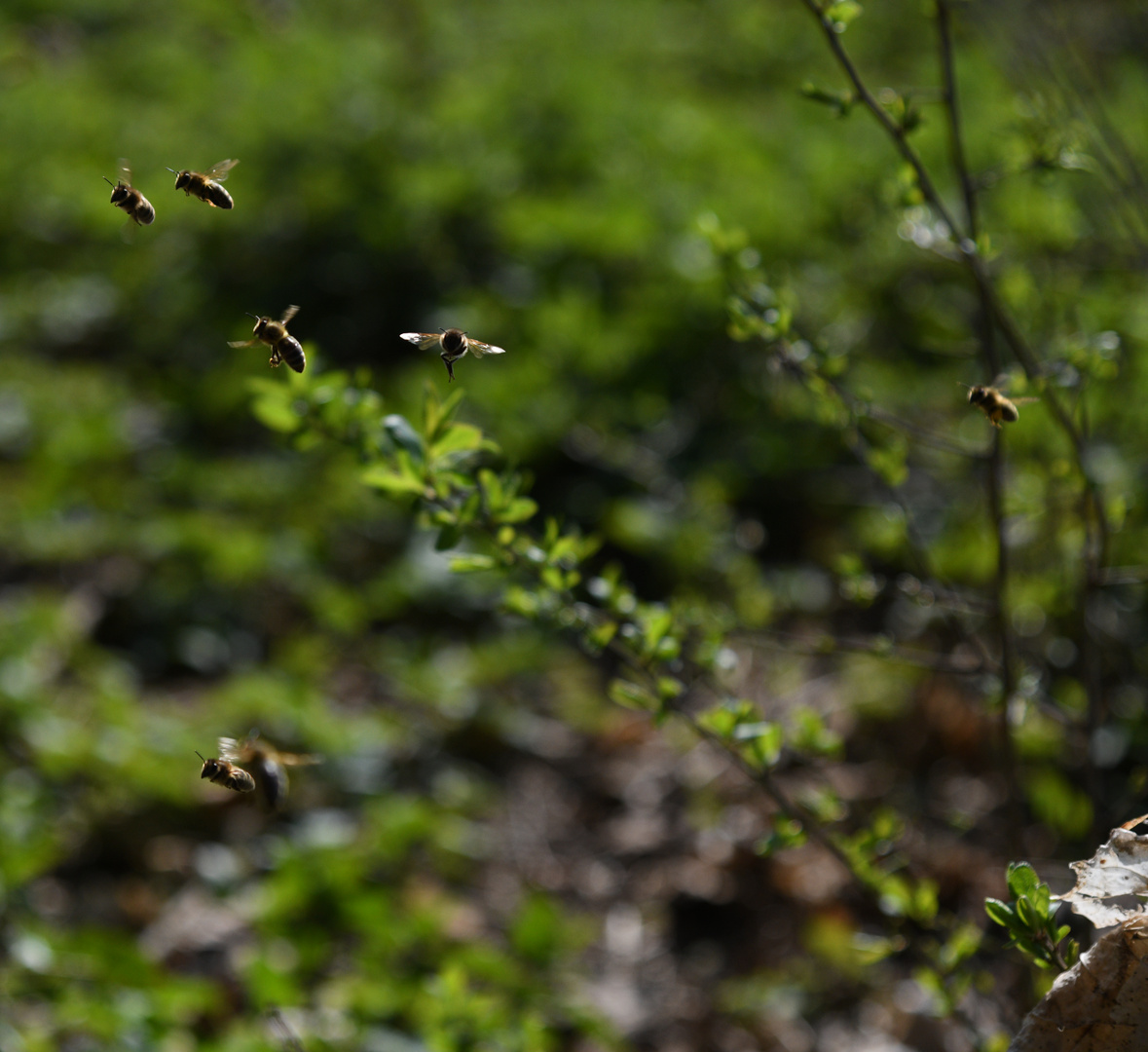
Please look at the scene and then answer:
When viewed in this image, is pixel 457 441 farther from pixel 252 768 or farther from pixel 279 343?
pixel 252 768

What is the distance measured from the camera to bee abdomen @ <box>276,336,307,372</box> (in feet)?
3.64

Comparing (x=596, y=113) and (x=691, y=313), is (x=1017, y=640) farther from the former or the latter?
(x=596, y=113)

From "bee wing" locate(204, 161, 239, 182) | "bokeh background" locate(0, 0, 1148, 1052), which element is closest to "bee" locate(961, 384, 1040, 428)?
"bokeh background" locate(0, 0, 1148, 1052)

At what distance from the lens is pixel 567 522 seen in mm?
3242

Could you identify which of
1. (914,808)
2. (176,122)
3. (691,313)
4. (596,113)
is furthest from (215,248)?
(914,808)

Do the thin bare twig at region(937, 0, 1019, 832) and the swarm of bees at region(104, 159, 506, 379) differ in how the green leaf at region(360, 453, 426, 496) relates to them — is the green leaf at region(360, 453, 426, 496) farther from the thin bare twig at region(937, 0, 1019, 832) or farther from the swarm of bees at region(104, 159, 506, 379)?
the thin bare twig at region(937, 0, 1019, 832)

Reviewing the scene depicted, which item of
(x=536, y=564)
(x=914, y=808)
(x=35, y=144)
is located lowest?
(x=35, y=144)

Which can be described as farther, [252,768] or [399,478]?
[252,768]

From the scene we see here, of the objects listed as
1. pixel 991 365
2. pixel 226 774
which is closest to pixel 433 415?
pixel 226 774

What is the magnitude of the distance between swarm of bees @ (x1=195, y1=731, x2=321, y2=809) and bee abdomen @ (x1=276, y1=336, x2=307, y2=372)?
39 centimetres

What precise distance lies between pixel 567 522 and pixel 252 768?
6.24ft

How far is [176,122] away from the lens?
576 centimetres

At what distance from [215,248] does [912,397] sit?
10.4ft

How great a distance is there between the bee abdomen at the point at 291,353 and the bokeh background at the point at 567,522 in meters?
0.25
